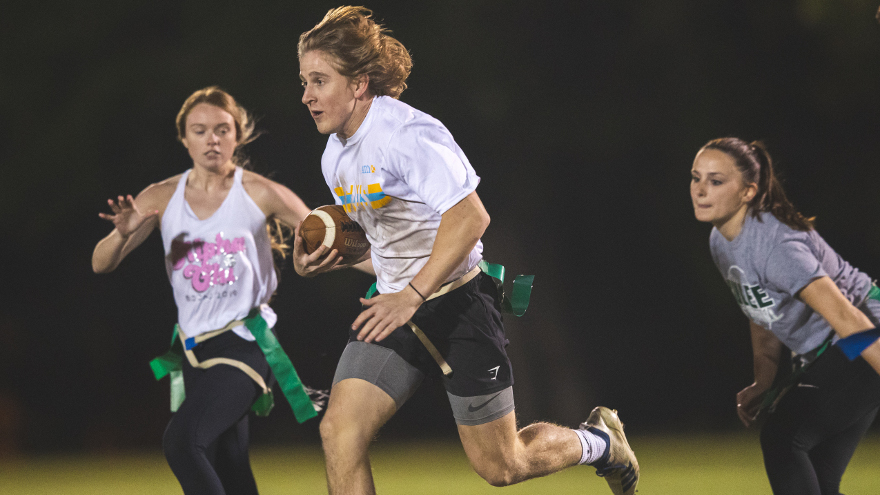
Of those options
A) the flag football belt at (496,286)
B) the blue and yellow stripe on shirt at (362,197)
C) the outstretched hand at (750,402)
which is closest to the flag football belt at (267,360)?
the flag football belt at (496,286)

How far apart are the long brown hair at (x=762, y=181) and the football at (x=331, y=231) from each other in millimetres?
1436

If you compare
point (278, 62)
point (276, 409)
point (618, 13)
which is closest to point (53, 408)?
point (276, 409)

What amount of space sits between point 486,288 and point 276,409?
8.14 m

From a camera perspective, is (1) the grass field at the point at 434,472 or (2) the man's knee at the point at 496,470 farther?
(1) the grass field at the point at 434,472

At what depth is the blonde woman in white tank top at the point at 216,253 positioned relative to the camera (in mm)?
3510

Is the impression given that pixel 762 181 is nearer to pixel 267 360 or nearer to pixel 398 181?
pixel 398 181

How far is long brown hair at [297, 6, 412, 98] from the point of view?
293 centimetres

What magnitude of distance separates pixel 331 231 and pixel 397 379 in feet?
1.84

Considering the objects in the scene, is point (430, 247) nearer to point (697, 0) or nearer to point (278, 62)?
point (278, 62)

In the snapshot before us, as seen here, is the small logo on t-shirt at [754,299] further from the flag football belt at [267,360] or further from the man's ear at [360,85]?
the flag football belt at [267,360]

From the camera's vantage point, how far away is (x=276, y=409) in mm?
10766

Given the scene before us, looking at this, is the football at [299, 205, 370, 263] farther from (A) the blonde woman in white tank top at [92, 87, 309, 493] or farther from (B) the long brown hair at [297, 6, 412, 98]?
(A) the blonde woman in white tank top at [92, 87, 309, 493]

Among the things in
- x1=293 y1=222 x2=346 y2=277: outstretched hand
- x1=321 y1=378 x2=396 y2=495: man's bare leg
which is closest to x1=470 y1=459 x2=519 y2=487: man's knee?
x1=321 y1=378 x2=396 y2=495: man's bare leg

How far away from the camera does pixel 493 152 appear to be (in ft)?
32.3
